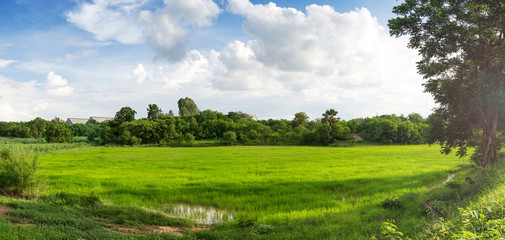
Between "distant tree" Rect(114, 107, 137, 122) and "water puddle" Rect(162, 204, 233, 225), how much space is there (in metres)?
72.1

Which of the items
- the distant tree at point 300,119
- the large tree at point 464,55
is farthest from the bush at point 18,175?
the distant tree at point 300,119

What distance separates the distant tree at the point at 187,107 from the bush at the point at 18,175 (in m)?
97.8

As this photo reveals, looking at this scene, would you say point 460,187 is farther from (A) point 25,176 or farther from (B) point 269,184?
(A) point 25,176

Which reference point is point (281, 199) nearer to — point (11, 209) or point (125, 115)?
point (11, 209)

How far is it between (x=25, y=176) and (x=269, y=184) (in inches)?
450

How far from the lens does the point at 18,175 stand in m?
10.3

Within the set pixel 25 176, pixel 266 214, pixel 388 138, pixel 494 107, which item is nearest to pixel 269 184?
pixel 266 214

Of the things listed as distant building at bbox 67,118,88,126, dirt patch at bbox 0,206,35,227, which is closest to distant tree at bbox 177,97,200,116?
distant building at bbox 67,118,88,126

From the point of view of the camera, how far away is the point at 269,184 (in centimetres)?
1553

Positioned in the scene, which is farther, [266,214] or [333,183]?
[333,183]

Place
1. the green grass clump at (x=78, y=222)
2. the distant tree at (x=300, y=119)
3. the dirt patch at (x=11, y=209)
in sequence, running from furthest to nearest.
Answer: the distant tree at (x=300, y=119) < the dirt patch at (x=11, y=209) < the green grass clump at (x=78, y=222)

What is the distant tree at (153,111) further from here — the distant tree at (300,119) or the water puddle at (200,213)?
the water puddle at (200,213)

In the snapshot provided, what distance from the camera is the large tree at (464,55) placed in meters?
12.6

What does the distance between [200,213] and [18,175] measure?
7315 millimetres
